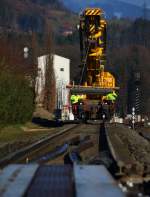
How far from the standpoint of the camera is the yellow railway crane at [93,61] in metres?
46.7

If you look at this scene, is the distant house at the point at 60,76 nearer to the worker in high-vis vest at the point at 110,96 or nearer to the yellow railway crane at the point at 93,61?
the yellow railway crane at the point at 93,61

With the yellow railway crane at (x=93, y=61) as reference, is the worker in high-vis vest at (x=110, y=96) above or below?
below

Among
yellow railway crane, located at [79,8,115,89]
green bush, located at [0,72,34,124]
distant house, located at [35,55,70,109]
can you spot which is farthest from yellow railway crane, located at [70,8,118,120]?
distant house, located at [35,55,70,109]

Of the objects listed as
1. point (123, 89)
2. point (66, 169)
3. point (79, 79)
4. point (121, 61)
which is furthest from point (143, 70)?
point (66, 169)

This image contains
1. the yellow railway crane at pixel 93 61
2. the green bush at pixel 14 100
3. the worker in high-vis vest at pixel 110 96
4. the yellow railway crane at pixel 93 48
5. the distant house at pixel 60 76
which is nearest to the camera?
the green bush at pixel 14 100

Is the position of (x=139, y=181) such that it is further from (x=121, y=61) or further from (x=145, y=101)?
(x=121, y=61)

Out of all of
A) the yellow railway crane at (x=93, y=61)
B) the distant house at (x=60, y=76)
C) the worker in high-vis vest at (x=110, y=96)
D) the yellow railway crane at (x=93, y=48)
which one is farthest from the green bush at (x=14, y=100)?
the distant house at (x=60, y=76)

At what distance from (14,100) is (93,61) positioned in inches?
325

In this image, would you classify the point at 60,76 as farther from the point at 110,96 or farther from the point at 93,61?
the point at 110,96

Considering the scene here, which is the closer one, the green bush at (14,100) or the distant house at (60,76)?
the green bush at (14,100)

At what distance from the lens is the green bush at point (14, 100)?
37.6 metres

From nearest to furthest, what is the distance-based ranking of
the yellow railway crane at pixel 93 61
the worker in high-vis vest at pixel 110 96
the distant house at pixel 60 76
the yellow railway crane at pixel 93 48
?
the yellow railway crane at pixel 93 61 → the yellow railway crane at pixel 93 48 → the worker in high-vis vest at pixel 110 96 → the distant house at pixel 60 76

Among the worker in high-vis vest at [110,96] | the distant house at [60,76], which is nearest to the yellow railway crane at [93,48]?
the worker in high-vis vest at [110,96]

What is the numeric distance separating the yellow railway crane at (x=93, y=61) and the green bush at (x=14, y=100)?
3.42 meters
